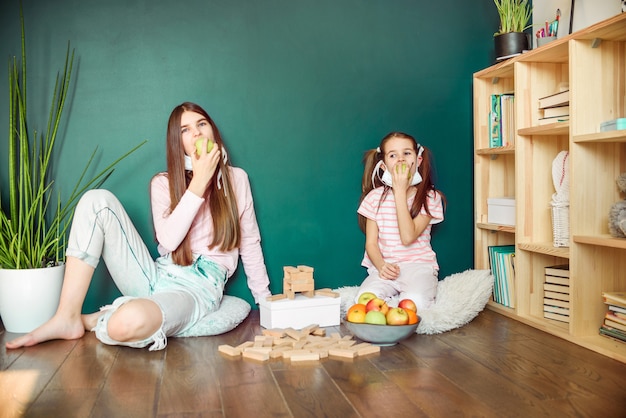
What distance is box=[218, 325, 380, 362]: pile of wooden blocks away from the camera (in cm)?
211

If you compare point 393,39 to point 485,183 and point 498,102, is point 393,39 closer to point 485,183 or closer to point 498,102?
point 498,102

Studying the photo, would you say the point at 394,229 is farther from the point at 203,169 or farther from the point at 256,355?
the point at 256,355

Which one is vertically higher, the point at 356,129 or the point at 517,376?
the point at 356,129

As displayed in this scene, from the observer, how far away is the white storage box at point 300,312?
101 inches

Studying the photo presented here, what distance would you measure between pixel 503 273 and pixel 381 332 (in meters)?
0.95

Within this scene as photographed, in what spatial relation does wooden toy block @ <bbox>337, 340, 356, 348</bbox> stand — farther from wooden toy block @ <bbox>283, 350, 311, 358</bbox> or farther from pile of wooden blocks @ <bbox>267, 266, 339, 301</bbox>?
pile of wooden blocks @ <bbox>267, 266, 339, 301</bbox>

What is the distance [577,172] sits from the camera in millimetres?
2316

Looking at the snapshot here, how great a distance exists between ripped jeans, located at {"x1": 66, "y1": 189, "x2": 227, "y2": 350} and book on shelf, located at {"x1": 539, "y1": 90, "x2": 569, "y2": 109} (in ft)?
4.99

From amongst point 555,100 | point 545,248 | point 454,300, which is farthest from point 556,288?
point 555,100

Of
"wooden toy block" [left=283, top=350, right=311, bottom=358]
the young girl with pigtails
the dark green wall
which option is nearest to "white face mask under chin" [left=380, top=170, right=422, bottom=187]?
the young girl with pigtails

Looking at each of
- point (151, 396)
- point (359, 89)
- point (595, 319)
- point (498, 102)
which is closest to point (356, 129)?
point (359, 89)

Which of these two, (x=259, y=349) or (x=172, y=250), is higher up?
(x=172, y=250)

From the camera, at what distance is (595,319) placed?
2.34 metres

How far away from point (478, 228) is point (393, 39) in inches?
39.7
